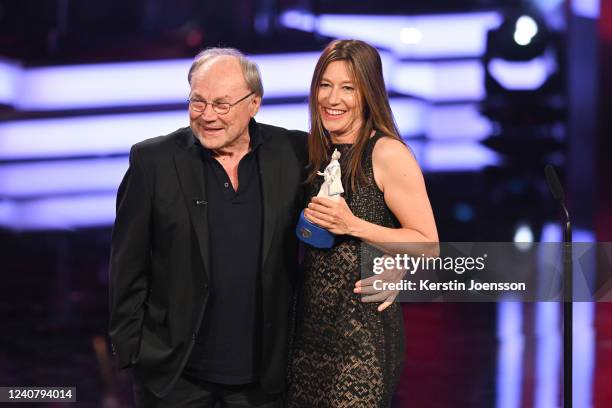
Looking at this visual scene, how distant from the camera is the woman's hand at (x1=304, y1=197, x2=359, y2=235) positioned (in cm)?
274

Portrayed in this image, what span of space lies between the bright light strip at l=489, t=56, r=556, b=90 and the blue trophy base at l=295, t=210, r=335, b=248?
15.2 ft

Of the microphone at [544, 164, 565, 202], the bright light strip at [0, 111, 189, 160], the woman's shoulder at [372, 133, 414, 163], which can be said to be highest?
the bright light strip at [0, 111, 189, 160]

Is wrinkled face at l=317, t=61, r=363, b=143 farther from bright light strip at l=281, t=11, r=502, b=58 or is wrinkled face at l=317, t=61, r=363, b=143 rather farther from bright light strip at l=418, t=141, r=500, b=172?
bright light strip at l=418, t=141, r=500, b=172

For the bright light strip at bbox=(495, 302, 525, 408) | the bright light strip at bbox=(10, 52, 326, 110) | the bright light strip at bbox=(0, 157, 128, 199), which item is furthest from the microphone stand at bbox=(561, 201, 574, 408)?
the bright light strip at bbox=(0, 157, 128, 199)

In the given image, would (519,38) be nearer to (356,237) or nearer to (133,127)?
(133,127)

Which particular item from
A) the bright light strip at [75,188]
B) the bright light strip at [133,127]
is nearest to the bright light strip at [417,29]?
the bright light strip at [133,127]

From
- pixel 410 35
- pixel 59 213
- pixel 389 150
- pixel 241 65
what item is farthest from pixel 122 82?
pixel 389 150

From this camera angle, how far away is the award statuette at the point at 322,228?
2.76 m

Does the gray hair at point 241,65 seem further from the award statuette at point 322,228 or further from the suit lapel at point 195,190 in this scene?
the award statuette at point 322,228

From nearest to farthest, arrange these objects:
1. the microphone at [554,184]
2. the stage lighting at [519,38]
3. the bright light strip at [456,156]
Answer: the microphone at [554,184] → the stage lighting at [519,38] → the bright light strip at [456,156]

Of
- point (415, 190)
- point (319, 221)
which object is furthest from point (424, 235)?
point (319, 221)

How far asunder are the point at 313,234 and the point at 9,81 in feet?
15.7

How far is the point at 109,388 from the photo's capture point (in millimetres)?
4887

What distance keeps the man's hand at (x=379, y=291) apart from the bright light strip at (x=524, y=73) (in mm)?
4492
